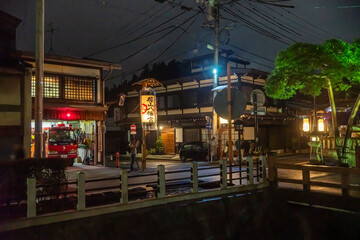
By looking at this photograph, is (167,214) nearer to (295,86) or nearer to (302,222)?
(302,222)

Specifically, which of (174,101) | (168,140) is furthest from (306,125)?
(168,140)

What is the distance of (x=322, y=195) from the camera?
34.8ft

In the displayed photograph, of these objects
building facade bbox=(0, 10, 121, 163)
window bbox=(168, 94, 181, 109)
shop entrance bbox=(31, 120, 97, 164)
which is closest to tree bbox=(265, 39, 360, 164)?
building facade bbox=(0, 10, 121, 163)

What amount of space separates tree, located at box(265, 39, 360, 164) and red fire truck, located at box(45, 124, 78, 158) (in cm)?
1387

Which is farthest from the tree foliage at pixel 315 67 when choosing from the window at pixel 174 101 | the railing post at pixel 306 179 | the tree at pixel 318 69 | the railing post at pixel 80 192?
the window at pixel 174 101

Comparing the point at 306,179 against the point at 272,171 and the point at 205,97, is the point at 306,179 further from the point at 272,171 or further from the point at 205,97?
the point at 205,97

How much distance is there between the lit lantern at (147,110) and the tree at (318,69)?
700cm

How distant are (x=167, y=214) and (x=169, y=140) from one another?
28124 mm

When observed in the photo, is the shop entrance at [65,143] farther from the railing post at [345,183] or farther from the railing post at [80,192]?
the railing post at [345,183]

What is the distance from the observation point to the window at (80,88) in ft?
73.5

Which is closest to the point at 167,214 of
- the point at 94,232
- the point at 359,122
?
the point at 94,232

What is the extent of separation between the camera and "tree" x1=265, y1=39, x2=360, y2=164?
17.0 metres

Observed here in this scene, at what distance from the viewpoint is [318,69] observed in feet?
60.2

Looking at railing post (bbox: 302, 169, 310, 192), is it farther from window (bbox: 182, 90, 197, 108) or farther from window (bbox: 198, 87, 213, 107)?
window (bbox: 182, 90, 197, 108)
